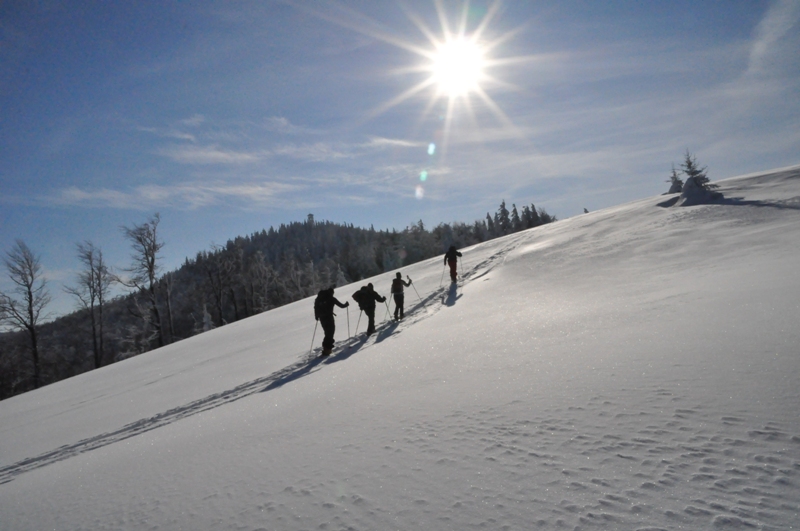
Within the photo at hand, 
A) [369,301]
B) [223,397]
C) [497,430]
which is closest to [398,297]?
[369,301]

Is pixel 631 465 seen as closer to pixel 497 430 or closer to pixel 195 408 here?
pixel 497 430

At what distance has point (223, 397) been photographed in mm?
8094

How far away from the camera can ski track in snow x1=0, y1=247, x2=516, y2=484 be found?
6829mm

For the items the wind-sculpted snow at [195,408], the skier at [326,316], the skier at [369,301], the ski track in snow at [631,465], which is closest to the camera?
the ski track in snow at [631,465]

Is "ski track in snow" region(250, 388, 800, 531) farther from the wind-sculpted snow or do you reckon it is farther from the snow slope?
the wind-sculpted snow

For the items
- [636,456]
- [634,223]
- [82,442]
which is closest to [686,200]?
[634,223]

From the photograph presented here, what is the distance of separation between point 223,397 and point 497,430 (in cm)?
676

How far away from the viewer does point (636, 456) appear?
2.84m

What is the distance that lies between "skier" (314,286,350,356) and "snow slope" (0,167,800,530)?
0.79 meters

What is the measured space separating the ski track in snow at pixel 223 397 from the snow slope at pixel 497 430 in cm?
8

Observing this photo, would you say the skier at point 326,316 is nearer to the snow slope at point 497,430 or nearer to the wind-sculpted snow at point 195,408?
the wind-sculpted snow at point 195,408

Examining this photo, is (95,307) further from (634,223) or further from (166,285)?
(634,223)

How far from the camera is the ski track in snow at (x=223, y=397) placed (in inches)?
269

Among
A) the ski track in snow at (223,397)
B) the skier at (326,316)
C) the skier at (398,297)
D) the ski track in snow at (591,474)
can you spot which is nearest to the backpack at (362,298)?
the skier at (326,316)
